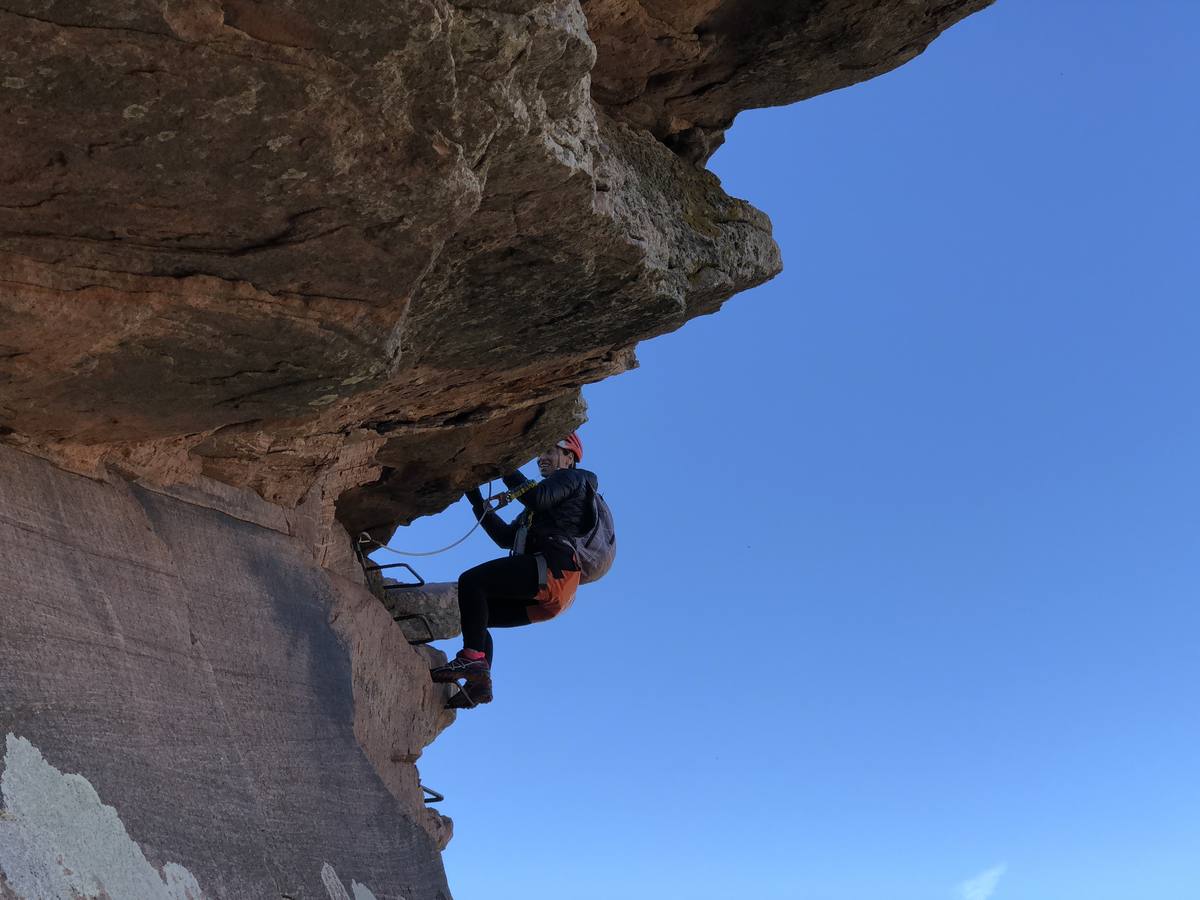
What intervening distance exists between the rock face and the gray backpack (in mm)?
1025

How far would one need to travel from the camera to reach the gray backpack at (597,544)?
9.09 metres


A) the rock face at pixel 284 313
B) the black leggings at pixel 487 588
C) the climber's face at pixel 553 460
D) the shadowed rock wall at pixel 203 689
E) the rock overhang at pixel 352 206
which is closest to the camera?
the rock overhang at pixel 352 206

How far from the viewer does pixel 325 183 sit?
441 cm

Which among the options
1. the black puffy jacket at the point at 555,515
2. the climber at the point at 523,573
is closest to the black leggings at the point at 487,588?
the climber at the point at 523,573

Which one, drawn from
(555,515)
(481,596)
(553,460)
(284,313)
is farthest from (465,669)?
(284,313)

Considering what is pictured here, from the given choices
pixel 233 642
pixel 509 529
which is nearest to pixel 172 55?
pixel 233 642

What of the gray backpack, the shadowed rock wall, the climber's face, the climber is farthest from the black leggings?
the climber's face

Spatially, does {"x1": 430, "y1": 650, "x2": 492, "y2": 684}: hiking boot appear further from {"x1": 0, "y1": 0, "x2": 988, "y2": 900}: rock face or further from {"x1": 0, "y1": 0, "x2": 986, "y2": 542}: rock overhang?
{"x1": 0, "y1": 0, "x2": 986, "y2": 542}: rock overhang

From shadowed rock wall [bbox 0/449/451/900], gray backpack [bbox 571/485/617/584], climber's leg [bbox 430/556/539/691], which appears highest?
gray backpack [bbox 571/485/617/584]

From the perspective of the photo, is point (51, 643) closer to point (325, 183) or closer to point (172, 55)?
point (325, 183)

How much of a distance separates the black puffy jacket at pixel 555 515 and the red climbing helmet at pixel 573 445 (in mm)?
584

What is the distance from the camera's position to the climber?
8.91 m

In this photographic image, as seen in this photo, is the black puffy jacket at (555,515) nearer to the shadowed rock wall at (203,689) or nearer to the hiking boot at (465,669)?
the hiking boot at (465,669)

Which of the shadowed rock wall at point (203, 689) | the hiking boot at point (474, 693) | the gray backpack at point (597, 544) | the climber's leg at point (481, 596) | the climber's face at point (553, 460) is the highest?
the climber's face at point (553, 460)
